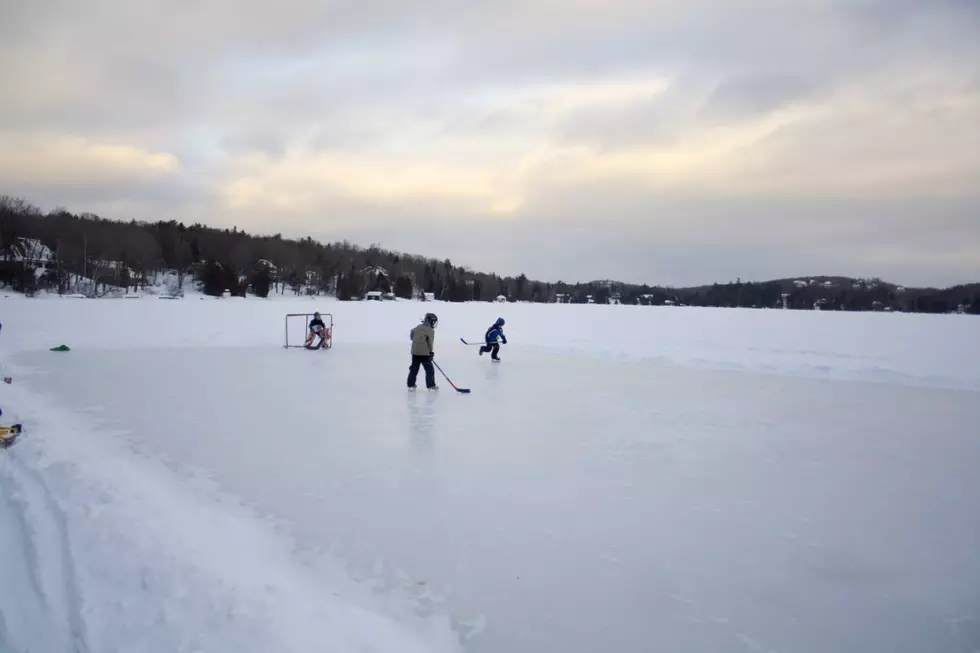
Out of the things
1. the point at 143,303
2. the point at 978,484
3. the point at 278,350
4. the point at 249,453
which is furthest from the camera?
the point at 143,303

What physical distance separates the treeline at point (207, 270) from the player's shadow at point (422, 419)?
1904 inches

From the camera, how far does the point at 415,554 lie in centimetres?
315

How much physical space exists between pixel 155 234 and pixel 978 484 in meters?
99.8

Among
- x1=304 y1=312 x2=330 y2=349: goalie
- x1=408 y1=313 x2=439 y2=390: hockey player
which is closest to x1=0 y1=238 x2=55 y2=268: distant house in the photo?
x1=304 y1=312 x2=330 y2=349: goalie

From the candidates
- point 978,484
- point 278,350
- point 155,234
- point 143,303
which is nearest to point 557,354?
point 278,350

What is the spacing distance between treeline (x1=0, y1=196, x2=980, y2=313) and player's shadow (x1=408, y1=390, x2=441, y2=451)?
48.4 m

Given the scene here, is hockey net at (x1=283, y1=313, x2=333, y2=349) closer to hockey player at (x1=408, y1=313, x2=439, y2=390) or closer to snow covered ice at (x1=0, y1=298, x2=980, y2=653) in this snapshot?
→ snow covered ice at (x1=0, y1=298, x2=980, y2=653)

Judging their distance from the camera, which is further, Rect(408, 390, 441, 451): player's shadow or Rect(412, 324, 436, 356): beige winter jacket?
Rect(412, 324, 436, 356): beige winter jacket

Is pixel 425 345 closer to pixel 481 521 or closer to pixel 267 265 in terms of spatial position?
pixel 481 521

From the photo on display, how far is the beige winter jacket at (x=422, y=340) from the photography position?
27.9 feet

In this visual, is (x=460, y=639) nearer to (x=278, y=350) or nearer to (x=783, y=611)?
(x=783, y=611)

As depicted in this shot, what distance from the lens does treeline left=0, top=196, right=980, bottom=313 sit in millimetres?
55438

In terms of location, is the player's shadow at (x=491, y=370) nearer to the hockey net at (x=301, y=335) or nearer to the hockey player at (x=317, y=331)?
the hockey player at (x=317, y=331)

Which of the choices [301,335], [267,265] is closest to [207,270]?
[267,265]
